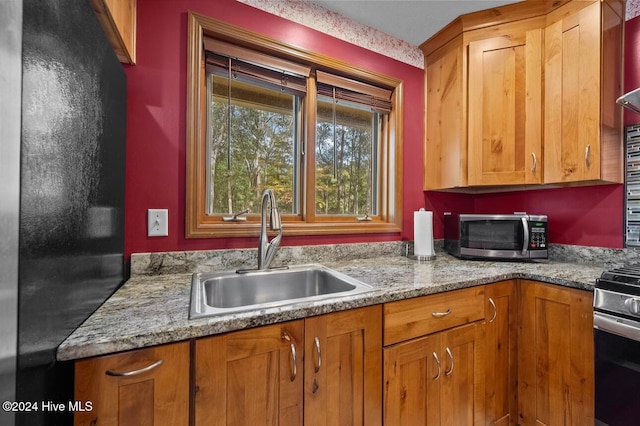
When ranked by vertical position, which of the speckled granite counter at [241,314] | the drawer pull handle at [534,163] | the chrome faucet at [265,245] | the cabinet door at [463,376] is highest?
the drawer pull handle at [534,163]

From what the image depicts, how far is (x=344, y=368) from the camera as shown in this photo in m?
0.95

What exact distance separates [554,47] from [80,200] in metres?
2.30

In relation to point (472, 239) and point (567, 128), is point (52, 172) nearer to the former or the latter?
point (472, 239)

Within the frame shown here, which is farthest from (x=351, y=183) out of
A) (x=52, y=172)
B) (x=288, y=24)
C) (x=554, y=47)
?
(x=52, y=172)

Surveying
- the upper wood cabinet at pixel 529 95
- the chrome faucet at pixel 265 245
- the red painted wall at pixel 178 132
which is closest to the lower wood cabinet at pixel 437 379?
the chrome faucet at pixel 265 245

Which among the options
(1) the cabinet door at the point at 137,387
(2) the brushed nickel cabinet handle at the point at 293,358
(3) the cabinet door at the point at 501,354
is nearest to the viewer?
(1) the cabinet door at the point at 137,387

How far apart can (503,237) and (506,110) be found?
0.78 metres

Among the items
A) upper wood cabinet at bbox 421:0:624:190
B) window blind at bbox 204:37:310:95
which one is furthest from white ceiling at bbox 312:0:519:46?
window blind at bbox 204:37:310:95

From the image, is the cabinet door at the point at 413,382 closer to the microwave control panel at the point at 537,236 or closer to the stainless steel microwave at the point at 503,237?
the stainless steel microwave at the point at 503,237

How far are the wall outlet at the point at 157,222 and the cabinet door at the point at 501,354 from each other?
1.52 meters

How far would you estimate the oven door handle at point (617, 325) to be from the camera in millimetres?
991

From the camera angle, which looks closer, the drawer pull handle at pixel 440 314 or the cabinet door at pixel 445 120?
the drawer pull handle at pixel 440 314

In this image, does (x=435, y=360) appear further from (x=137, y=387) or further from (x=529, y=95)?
(x=529, y=95)

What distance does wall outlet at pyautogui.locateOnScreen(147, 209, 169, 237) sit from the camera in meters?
1.26
